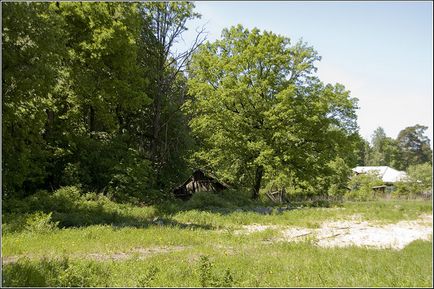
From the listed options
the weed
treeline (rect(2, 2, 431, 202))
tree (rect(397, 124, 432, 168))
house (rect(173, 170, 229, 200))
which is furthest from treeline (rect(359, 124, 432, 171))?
house (rect(173, 170, 229, 200))

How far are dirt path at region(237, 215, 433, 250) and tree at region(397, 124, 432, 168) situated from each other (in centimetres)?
109

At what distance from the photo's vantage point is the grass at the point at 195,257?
672cm

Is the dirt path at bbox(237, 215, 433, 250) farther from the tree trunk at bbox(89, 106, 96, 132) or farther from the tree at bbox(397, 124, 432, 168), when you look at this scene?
the tree trunk at bbox(89, 106, 96, 132)

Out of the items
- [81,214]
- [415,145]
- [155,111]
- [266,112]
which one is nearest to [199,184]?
[155,111]

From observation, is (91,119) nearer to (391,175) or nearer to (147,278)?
(147,278)

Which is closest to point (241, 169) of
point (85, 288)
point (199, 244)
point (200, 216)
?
point (200, 216)

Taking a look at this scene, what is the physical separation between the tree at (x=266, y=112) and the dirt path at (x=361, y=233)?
1017cm

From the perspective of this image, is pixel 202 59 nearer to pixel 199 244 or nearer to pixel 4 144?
pixel 4 144

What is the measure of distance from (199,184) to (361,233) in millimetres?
19574

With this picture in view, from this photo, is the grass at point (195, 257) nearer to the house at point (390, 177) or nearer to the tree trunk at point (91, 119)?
the house at point (390, 177)

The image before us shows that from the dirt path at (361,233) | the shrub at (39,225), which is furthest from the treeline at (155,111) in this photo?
the dirt path at (361,233)

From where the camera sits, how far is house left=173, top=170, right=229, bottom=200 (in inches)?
1158

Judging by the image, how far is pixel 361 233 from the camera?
10.9 metres

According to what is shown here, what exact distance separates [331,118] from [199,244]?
16.5 m
